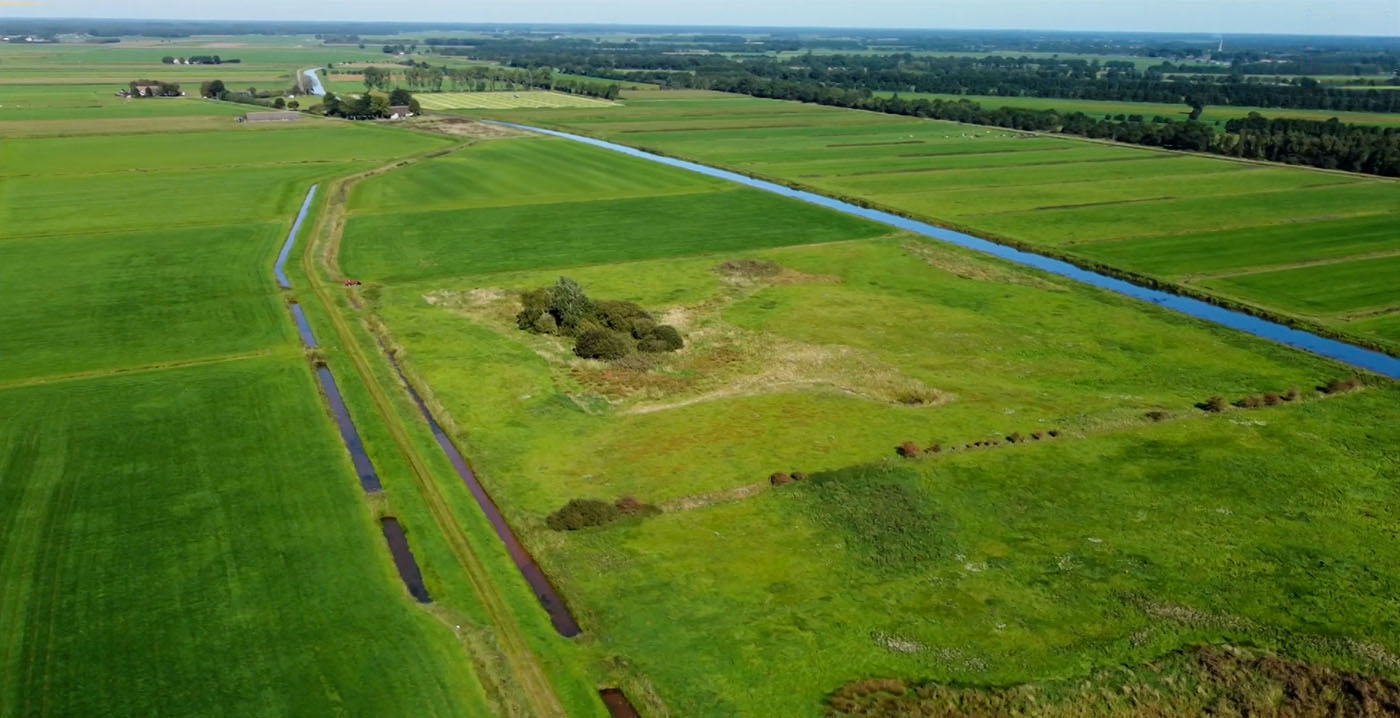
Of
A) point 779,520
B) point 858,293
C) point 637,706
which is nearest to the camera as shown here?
point 637,706

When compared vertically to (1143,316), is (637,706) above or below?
below

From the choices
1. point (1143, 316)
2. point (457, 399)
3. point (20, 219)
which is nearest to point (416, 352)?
point (457, 399)

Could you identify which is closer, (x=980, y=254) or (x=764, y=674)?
(x=764, y=674)

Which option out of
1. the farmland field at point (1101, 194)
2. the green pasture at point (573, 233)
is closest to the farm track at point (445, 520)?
the green pasture at point (573, 233)

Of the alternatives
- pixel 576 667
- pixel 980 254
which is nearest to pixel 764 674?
pixel 576 667

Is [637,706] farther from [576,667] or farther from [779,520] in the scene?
[779,520]

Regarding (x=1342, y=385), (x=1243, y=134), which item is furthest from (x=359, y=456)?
(x=1243, y=134)

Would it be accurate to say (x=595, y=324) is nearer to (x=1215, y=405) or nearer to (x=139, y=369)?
(x=139, y=369)

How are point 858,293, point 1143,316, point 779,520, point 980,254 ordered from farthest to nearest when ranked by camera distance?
point 980,254
point 858,293
point 1143,316
point 779,520

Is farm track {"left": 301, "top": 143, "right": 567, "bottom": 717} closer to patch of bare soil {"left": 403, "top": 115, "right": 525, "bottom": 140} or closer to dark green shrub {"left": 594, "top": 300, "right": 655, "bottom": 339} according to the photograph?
dark green shrub {"left": 594, "top": 300, "right": 655, "bottom": 339}
